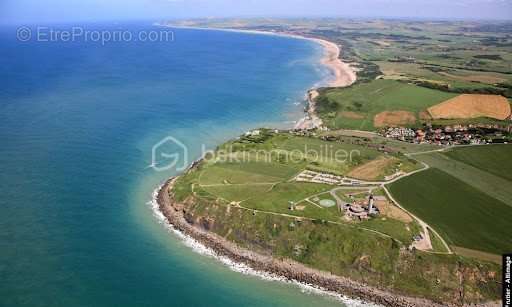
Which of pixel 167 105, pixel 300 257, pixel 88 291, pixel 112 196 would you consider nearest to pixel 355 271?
pixel 300 257

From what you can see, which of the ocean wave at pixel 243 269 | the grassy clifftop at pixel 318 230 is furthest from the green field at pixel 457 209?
the ocean wave at pixel 243 269

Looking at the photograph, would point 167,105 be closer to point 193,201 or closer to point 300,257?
point 193,201

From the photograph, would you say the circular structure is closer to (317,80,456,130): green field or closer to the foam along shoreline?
the foam along shoreline

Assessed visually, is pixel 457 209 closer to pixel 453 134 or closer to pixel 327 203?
pixel 327 203

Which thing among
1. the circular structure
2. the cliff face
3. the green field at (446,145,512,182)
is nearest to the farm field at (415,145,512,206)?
the green field at (446,145,512,182)

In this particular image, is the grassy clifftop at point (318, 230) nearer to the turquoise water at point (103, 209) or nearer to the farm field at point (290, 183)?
the farm field at point (290, 183)
